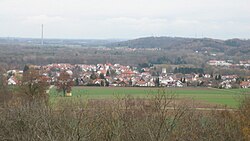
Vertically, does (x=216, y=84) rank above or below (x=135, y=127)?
below

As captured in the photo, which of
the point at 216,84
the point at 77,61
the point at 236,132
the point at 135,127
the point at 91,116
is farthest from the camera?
the point at 77,61

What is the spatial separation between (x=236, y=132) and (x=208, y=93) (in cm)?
2491

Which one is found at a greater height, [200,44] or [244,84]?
[200,44]

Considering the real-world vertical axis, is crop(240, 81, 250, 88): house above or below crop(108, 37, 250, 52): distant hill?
below

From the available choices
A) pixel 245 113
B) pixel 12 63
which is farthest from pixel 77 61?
pixel 245 113

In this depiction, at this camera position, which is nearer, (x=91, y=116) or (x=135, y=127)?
(x=135, y=127)

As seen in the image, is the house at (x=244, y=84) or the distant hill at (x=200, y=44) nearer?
the house at (x=244, y=84)

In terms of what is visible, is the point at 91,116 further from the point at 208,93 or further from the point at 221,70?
the point at 221,70

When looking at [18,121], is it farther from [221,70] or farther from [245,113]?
[221,70]

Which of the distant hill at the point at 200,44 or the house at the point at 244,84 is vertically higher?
the distant hill at the point at 200,44

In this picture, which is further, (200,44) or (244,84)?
(200,44)

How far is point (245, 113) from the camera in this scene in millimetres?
16344

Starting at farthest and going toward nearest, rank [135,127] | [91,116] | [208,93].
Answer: [208,93], [91,116], [135,127]

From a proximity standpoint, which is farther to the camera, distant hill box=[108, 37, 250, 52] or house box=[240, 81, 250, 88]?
distant hill box=[108, 37, 250, 52]
